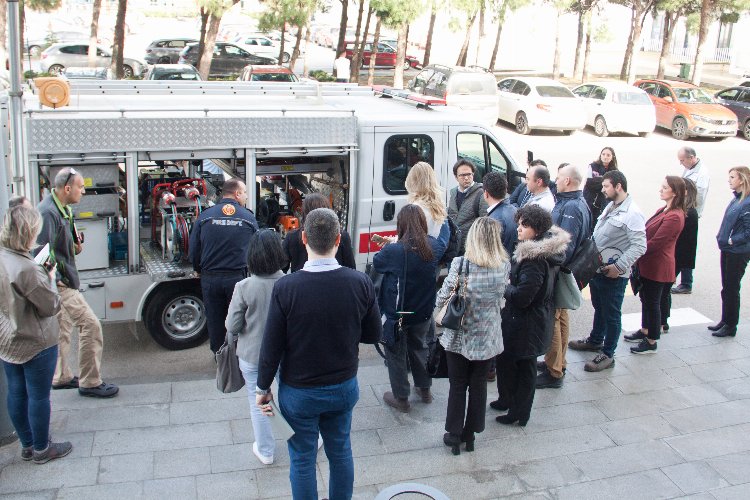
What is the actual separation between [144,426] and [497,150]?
16.0 ft

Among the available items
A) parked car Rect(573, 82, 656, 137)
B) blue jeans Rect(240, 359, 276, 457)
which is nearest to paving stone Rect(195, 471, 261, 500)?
blue jeans Rect(240, 359, 276, 457)

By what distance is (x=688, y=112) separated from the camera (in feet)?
71.0

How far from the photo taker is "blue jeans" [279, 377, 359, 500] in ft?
14.1

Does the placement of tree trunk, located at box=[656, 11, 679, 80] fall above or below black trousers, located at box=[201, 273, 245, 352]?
above

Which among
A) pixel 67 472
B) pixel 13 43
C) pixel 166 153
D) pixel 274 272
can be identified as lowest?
pixel 67 472

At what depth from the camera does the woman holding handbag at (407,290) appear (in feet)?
18.8

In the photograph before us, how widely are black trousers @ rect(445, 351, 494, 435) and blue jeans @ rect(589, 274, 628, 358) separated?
2.09 metres

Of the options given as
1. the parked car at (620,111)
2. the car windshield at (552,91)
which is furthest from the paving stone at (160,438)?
the parked car at (620,111)

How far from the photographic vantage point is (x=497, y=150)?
8.73m

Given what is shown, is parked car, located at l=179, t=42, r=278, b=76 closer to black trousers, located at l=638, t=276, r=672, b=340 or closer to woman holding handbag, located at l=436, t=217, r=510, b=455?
black trousers, located at l=638, t=276, r=672, b=340

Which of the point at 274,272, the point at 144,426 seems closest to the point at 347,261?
the point at 274,272

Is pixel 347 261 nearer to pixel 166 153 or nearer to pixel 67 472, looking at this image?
pixel 166 153

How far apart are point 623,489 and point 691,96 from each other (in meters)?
19.9

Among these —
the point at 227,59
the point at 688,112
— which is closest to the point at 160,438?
the point at 688,112
